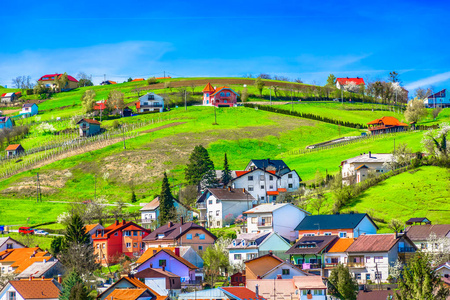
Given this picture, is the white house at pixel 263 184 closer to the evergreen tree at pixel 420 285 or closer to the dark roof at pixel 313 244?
the dark roof at pixel 313 244

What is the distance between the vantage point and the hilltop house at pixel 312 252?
71875 millimetres

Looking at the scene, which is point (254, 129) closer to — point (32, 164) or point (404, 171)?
point (32, 164)

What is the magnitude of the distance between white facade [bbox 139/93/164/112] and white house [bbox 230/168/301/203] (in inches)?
3214

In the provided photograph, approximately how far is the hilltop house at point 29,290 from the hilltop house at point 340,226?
31.3 m

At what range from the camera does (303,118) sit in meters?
176

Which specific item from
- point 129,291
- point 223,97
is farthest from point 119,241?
point 223,97

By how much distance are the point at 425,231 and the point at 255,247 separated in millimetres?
18684

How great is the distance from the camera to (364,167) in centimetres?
10488

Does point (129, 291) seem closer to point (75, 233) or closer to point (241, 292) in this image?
point (241, 292)

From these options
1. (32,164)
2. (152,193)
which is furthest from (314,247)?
(32,164)

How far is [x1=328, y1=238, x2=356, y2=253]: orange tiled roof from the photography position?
72.0 metres

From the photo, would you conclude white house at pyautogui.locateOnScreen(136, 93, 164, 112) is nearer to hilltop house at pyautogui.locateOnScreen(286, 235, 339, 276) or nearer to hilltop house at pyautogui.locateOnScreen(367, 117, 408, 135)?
hilltop house at pyautogui.locateOnScreen(367, 117, 408, 135)

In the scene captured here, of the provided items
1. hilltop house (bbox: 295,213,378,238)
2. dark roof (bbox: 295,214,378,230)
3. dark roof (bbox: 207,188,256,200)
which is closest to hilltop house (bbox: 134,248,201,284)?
hilltop house (bbox: 295,213,378,238)

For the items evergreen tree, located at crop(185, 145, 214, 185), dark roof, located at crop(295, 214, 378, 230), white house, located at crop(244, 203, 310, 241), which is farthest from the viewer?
evergreen tree, located at crop(185, 145, 214, 185)
